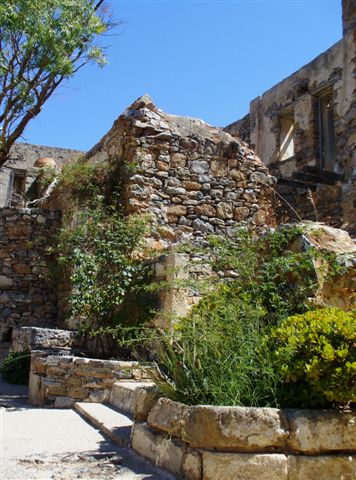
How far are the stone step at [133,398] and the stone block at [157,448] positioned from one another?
122 mm

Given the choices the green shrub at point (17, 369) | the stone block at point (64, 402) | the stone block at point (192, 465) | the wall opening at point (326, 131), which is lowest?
the stone block at point (64, 402)

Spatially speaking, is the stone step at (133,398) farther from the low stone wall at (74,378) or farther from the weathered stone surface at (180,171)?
the weathered stone surface at (180,171)

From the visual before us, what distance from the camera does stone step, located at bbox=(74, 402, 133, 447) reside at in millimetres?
4284

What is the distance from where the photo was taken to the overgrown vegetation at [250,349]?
138 inches

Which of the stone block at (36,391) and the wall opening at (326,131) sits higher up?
the wall opening at (326,131)

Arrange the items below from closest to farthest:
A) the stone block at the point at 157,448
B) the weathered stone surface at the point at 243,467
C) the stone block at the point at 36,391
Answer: the weathered stone surface at the point at 243,467 → the stone block at the point at 157,448 → the stone block at the point at 36,391

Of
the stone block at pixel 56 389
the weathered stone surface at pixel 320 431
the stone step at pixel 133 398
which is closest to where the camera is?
the weathered stone surface at pixel 320 431

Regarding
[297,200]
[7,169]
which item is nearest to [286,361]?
[297,200]

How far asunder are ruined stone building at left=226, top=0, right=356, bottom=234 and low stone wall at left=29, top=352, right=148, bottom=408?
7375 millimetres

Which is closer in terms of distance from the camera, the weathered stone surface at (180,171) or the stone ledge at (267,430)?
the stone ledge at (267,430)

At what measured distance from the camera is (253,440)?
3182mm

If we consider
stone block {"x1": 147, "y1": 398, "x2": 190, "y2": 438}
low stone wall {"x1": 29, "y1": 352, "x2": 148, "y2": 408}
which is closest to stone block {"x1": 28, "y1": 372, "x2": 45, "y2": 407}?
low stone wall {"x1": 29, "y1": 352, "x2": 148, "y2": 408}

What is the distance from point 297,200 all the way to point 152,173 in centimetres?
661

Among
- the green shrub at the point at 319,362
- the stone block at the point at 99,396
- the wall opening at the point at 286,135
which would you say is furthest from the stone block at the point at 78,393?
the wall opening at the point at 286,135
